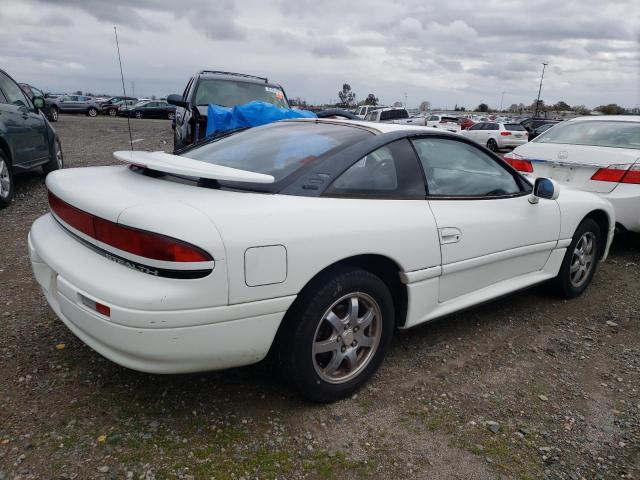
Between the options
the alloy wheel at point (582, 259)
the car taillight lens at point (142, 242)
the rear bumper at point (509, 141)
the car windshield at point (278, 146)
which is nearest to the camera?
the car taillight lens at point (142, 242)

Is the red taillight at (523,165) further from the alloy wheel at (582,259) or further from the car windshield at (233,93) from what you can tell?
the car windshield at (233,93)

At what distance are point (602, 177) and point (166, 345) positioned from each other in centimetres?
471

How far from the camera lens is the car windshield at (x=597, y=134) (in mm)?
5324

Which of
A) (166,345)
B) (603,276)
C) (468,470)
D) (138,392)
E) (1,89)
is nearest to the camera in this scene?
(166,345)

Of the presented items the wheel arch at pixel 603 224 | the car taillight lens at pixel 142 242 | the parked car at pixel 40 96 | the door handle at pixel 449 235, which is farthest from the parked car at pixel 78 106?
the door handle at pixel 449 235

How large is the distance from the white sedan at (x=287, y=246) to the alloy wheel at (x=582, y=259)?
828 mm

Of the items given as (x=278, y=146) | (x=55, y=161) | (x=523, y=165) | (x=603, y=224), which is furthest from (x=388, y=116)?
(x=278, y=146)

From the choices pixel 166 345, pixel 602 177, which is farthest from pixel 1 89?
pixel 602 177

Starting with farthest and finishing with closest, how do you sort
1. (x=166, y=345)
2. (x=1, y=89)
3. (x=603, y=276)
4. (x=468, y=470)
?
(x=1, y=89) < (x=603, y=276) < (x=468, y=470) < (x=166, y=345)

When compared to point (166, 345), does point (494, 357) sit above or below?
below

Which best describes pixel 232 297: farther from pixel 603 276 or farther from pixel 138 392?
pixel 603 276

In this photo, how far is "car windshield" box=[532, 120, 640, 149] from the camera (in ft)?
17.5

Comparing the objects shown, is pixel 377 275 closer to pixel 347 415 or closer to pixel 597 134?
pixel 347 415

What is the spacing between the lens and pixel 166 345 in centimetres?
197
